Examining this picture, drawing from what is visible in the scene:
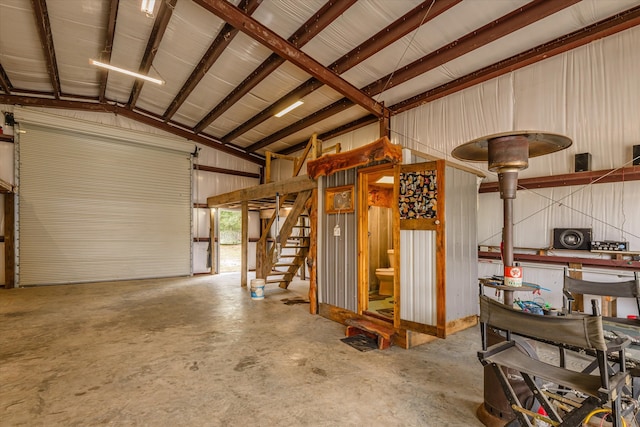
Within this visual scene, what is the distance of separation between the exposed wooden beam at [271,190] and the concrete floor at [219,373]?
2.48 m

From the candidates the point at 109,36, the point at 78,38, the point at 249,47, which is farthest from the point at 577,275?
the point at 78,38

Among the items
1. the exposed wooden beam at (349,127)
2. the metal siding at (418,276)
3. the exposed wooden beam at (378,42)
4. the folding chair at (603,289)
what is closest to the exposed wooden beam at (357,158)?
the metal siding at (418,276)

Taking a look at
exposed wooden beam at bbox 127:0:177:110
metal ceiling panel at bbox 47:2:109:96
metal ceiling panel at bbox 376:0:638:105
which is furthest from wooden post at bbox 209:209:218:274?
metal ceiling panel at bbox 376:0:638:105

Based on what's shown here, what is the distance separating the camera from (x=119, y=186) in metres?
9.16

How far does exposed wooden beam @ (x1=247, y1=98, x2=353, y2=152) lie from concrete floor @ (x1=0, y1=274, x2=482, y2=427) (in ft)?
16.9

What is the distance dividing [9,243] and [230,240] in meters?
7.39

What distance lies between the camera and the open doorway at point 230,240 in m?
13.2

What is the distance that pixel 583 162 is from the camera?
14.4 feet

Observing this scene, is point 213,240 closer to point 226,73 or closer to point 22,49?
point 226,73

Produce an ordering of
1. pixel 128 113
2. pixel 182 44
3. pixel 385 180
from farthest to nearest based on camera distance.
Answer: pixel 128 113 → pixel 385 180 → pixel 182 44

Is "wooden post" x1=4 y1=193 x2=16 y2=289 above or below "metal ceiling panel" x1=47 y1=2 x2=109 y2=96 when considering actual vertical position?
below

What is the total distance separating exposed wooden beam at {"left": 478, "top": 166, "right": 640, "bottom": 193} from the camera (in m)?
4.04

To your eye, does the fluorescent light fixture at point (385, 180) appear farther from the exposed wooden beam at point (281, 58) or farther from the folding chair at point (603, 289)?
the folding chair at point (603, 289)

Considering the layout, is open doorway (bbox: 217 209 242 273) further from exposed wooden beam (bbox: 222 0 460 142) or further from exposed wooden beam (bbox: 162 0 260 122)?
exposed wooden beam (bbox: 222 0 460 142)
